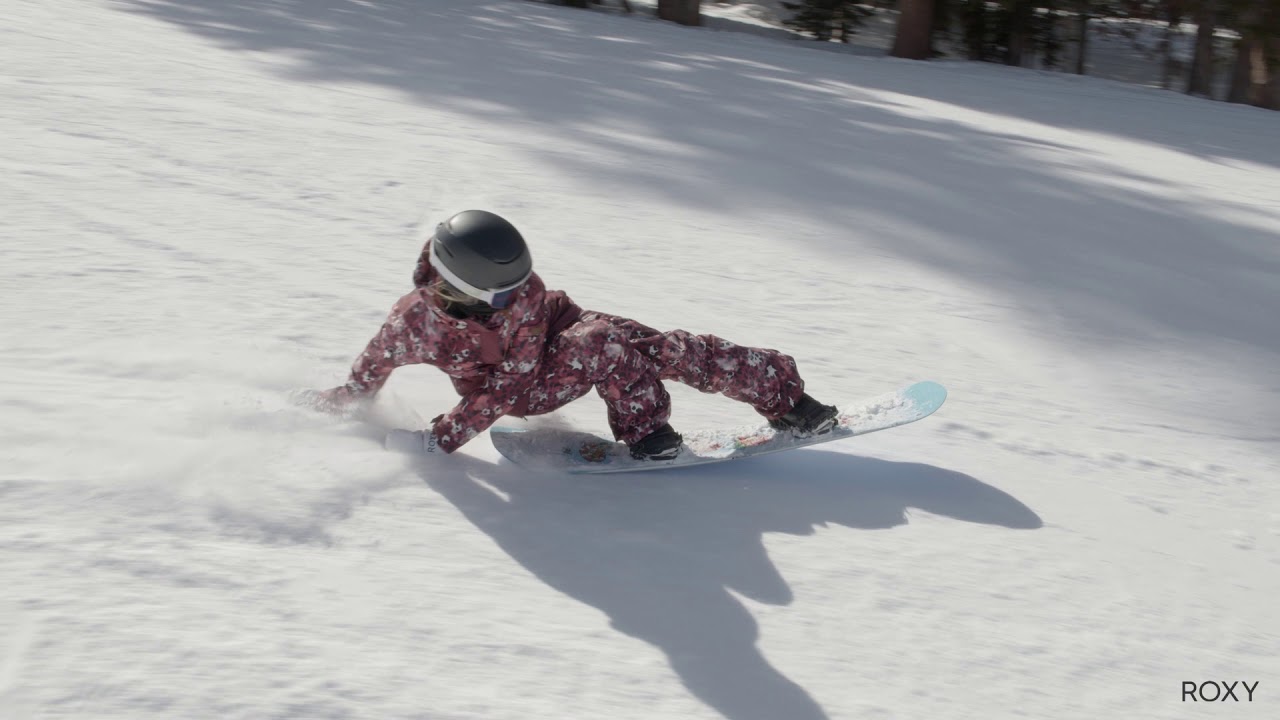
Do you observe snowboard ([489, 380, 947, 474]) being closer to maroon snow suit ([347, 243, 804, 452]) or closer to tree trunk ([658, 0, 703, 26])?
maroon snow suit ([347, 243, 804, 452])

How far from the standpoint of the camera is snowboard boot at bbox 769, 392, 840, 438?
9.74 feet

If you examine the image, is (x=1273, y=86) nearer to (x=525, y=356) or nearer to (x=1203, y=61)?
(x=1203, y=61)

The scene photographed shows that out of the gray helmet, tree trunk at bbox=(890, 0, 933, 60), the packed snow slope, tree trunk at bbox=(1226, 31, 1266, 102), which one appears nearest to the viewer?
the packed snow slope

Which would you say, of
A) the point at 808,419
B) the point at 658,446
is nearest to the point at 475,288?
the point at 658,446

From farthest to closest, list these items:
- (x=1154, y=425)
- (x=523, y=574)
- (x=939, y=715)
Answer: (x=1154, y=425), (x=523, y=574), (x=939, y=715)

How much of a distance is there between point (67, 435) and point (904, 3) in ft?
38.5

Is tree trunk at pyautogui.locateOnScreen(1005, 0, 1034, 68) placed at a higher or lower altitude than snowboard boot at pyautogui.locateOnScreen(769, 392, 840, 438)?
higher

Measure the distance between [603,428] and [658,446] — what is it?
368 millimetres

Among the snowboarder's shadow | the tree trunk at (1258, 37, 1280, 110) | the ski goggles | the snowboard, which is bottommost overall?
the snowboarder's shadow

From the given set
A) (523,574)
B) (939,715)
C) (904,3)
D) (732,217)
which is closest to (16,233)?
(523,574)

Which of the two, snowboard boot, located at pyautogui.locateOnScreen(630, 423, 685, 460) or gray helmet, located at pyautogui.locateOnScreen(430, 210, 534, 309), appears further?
snowboard boot, located at pyautogui.locateOnScreen(630, 423, 685, 460)

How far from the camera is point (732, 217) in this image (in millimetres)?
5305

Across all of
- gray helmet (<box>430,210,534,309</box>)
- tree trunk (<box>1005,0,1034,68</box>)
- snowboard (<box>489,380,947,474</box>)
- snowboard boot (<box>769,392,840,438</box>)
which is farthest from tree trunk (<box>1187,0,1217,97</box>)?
gray helmet (<box>430,210,534,309</box>)

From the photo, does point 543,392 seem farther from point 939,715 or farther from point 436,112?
point 436,112
